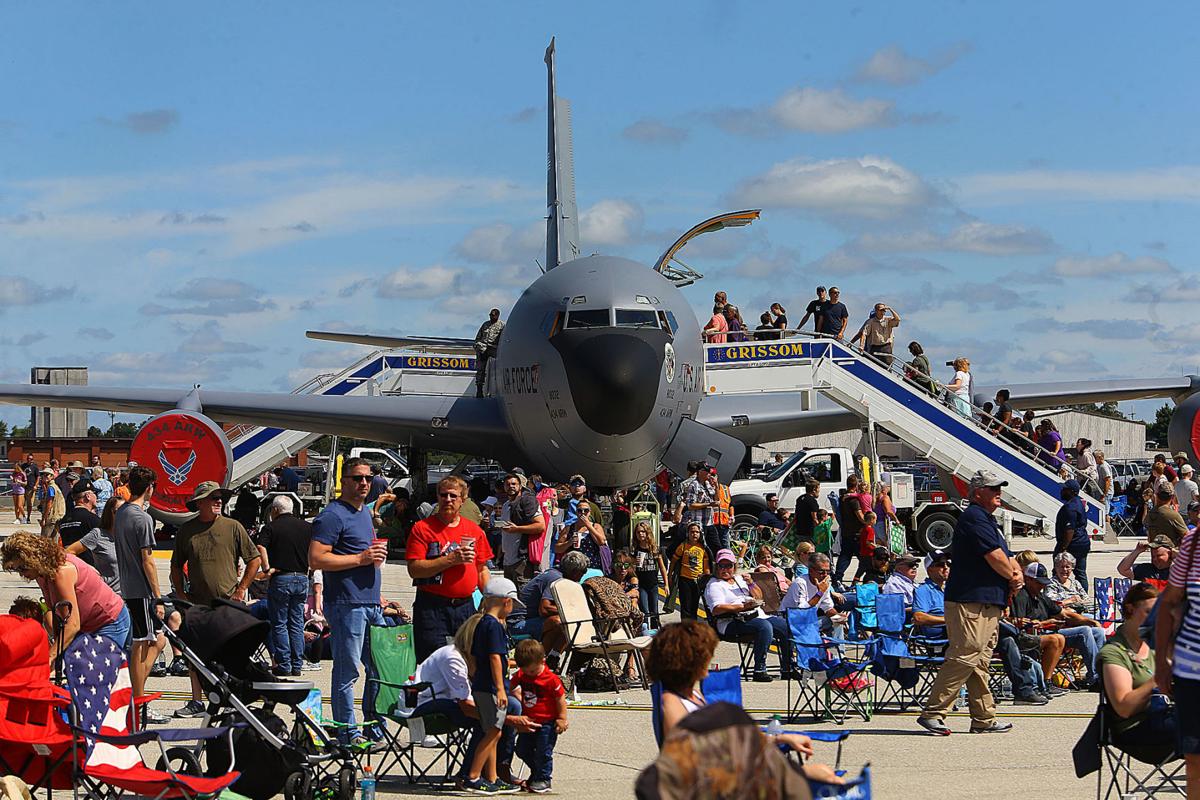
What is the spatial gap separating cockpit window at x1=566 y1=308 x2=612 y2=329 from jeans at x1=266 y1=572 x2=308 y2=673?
8.51 metres

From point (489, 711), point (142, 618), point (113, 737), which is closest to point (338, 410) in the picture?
point (142, 618)

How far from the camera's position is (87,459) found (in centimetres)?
5778

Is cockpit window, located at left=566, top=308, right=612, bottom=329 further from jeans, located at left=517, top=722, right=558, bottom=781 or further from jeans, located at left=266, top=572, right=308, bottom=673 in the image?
jeans, located at left=517, top=722, right=558, bottom=781

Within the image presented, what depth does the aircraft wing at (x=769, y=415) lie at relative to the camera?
24.5 meters

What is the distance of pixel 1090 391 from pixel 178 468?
16.7m

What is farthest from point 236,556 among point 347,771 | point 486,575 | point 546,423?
point 546,423

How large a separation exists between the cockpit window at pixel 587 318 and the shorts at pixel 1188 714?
1356 centimetres

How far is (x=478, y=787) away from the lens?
26.0 ft

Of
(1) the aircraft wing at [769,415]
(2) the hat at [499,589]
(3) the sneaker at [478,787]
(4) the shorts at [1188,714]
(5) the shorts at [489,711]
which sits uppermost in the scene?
(1) the aircraft wing at [769,415]

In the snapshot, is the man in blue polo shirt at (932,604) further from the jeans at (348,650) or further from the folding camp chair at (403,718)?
the jeans at (348,650)

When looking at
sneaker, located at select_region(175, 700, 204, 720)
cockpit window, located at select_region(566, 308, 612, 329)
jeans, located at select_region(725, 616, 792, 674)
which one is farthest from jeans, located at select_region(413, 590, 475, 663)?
cockpit window, located at select_region(566, 308, 612, 329)

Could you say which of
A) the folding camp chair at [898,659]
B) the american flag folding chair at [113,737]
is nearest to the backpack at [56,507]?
the folding camp chair at [898,659]

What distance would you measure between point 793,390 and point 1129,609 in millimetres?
16149

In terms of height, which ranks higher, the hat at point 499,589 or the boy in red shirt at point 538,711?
the hat at point 499,589
